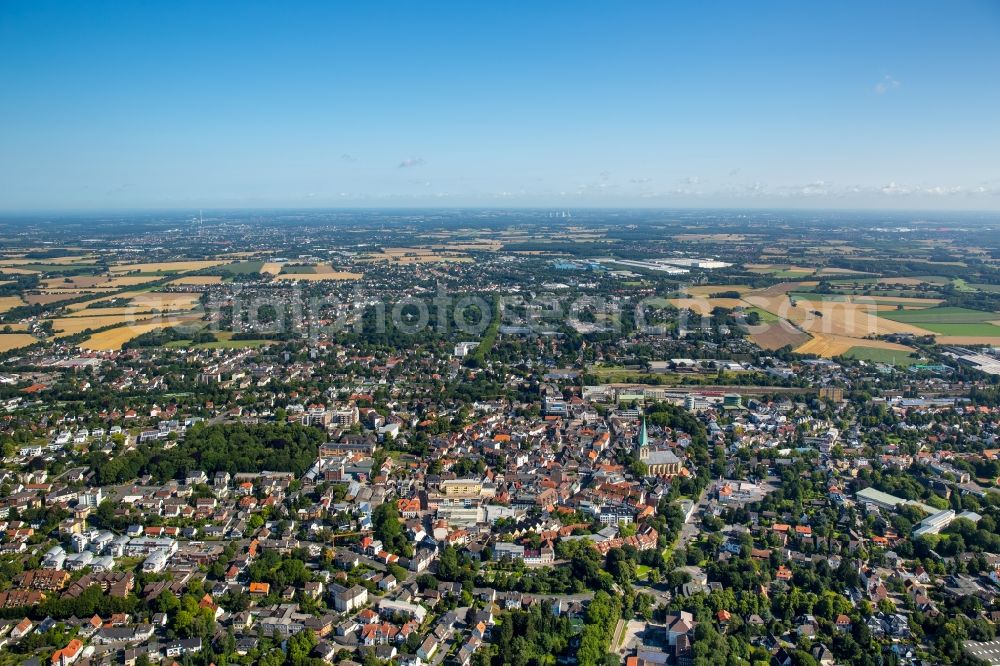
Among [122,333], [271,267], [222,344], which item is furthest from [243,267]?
[222,344]

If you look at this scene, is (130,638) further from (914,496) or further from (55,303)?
(55,303)

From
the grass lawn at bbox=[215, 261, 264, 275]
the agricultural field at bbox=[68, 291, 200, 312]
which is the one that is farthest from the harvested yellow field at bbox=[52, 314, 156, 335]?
the grass lawn at bbox=[215, 261, 264, 275]

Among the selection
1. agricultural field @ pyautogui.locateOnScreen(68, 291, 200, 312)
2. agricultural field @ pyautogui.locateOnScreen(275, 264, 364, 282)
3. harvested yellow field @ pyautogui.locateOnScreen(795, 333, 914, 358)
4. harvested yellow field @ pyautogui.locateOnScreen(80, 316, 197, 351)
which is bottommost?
harvested yellow field @ pyautogui.locateOnScreen(795, 333, 914, 358)

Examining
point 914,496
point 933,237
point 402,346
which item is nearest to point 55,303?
point 402,346

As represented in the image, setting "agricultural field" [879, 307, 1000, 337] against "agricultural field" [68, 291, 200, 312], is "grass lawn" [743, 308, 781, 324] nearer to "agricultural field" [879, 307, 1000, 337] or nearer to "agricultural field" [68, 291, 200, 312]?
"agricultural field" [879, 307, 1000, 337]

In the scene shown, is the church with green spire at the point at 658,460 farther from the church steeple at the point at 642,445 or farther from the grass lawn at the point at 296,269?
the grass lawn at the point at 296,269

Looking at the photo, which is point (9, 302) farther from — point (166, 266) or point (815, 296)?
point (815, 296)
